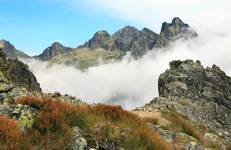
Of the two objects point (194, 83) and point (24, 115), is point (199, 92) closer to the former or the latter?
point (194, 83)

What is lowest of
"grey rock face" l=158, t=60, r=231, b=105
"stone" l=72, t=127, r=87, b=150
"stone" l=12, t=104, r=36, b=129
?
"stone" l=72, t=127, r=87, b=150

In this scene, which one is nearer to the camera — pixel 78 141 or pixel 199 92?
pixel 78 141

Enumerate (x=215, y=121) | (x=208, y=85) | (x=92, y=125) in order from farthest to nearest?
(x=208, y=85), (x=215, y=121), (x=92, y=125)

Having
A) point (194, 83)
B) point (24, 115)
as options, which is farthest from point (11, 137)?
point (194, 83)

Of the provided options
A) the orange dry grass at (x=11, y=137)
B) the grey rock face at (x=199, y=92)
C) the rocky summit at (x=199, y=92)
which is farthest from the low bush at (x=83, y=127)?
the grey rock face at (x=199, y=92)

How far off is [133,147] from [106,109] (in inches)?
123

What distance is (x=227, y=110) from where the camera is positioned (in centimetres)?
9238

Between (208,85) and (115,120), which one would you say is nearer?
(115,120)

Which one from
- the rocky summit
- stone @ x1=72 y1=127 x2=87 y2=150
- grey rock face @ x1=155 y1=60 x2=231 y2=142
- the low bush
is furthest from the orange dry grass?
grey rock face @ x1=155 y1=60 x2=231 y2=142

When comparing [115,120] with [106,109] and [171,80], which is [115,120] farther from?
[171,80]

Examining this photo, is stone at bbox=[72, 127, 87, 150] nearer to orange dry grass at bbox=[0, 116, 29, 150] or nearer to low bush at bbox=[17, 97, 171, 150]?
low bush at bbox=[17, 97, 171, 150]

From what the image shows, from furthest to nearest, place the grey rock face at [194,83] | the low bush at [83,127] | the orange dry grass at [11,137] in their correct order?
the grey rock face at [194,83]
the low bush at [83,127]
the orange dry grass at [11,137]

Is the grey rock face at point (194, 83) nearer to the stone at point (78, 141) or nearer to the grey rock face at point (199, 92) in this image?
the grey rock face at point (199, 92)

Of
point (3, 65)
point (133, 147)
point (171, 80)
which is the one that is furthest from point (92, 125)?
point (171, 80)
